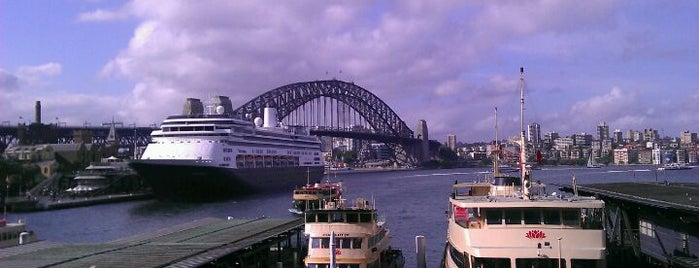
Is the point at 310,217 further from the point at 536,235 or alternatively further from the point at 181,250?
the point at 536,235

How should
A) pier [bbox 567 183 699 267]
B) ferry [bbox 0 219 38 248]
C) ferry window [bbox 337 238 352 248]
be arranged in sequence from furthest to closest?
1. ferry [bbox 0 219 38 248]
2. ferry window [bbox 337 238 352 248]
3. pier [bbox 567 183 699 267]

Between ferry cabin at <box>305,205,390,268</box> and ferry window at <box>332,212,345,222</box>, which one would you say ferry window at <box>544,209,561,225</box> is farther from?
ferry window at <box>332,212,345,222</box>

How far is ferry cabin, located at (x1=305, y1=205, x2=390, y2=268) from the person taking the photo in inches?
1032

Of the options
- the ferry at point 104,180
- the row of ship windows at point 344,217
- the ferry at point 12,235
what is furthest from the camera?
the ferry at point 104,180

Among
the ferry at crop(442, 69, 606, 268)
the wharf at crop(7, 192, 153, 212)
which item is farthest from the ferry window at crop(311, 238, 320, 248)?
the wharf at crop(7, 192, 153, 212)

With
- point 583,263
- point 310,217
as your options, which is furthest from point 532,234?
point 310,217

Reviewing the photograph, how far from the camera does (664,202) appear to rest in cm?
2791

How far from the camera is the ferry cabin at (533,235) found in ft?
68.8

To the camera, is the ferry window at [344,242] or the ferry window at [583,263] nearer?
the ferry window at [583,263]

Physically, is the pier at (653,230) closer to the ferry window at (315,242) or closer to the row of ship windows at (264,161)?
the ferry window at (315,242)

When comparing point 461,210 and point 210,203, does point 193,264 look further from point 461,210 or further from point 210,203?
Answer: point 210,203

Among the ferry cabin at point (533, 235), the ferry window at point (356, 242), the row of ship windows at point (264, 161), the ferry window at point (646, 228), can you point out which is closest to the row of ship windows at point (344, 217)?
the ferry window at point (356, 242)

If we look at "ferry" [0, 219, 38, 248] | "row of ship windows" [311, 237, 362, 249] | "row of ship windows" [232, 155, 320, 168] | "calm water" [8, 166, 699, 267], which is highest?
"row of ship windows" [232, 155, 320, 168]

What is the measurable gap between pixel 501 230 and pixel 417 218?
4030 cm
